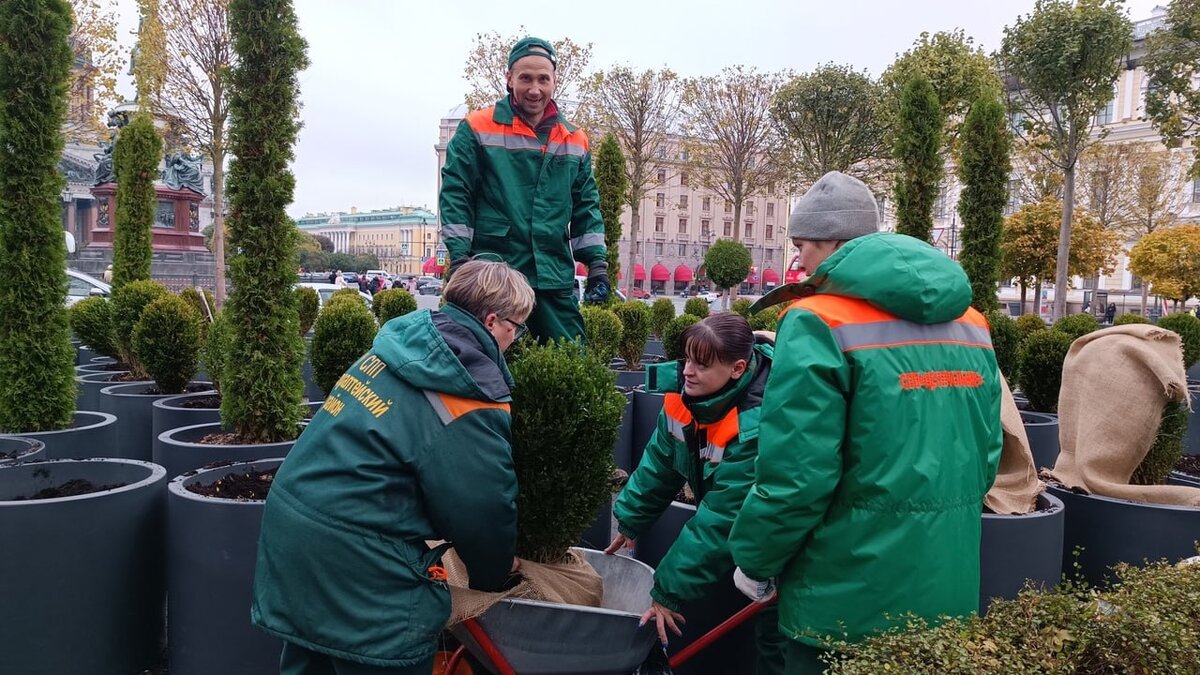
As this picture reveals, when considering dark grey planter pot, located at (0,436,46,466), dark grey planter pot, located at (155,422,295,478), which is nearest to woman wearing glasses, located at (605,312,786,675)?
dark grey planter pot, located at (155,422,295,478)

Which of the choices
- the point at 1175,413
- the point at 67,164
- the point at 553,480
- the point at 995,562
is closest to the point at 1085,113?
the point at 1175,413

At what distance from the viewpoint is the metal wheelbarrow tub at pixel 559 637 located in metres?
2.43

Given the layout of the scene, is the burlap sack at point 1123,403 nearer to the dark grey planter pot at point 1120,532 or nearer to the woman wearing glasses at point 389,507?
the dark grey planter pot at point 1120,532

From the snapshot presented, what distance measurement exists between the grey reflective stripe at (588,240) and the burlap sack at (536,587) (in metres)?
1.80

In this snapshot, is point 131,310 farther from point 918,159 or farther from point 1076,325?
point 1076,325

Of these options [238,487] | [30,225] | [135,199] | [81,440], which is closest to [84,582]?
[238,487]

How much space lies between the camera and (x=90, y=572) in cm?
321

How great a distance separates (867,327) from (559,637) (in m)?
1.24

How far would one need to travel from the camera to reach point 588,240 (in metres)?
4.31

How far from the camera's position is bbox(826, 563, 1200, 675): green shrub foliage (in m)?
1.68

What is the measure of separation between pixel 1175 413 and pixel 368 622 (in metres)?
4.09

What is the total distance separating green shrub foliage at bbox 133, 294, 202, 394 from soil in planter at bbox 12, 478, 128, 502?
3.62 metres

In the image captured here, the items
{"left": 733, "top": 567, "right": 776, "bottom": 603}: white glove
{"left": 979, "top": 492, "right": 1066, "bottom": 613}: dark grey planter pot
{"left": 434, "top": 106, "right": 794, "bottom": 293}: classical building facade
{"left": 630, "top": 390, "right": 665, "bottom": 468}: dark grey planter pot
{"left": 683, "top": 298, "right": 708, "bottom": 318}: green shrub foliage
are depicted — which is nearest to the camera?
{"left": 733, "top": 567, "right": 776, "bottom": 603}: white glove

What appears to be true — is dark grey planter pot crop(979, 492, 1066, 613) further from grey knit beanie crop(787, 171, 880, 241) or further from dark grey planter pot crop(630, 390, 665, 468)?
dark grey planter pot crop(630, 390, 665, 468)
